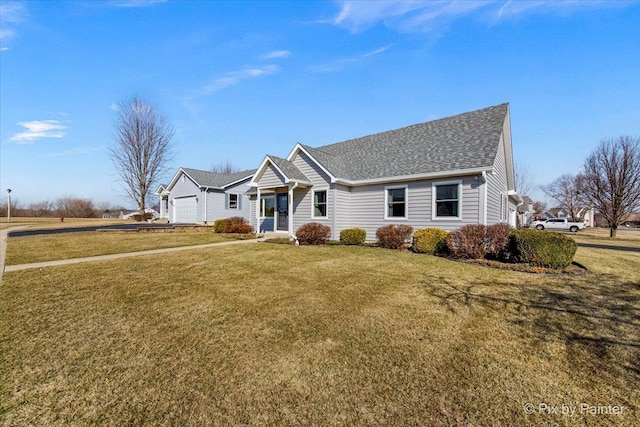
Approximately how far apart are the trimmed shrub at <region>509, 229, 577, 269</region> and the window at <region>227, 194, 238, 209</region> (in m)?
24.0

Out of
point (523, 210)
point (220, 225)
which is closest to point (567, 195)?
point (523, 210)

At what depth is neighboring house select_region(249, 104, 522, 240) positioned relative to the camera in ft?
37.7

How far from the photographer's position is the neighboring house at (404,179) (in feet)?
37.7

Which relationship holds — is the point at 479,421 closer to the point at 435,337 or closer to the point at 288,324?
the point at 435,337

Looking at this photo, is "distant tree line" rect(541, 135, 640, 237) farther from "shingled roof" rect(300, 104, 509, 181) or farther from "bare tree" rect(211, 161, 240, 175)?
"bare tree" rect(211, 161, 240, 175)

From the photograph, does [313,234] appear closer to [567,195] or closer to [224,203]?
[224,203]

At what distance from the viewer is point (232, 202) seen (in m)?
27.3

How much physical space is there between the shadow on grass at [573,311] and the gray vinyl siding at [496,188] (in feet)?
17.2

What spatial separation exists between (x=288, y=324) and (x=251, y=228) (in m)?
13.4

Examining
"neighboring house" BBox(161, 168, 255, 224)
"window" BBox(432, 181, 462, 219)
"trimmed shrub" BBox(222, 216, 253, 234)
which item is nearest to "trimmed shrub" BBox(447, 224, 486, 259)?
"window" BBox(432, 181, 462, 219)

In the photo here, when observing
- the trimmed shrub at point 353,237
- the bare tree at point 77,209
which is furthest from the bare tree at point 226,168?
the trimmed shrub at point 353,237

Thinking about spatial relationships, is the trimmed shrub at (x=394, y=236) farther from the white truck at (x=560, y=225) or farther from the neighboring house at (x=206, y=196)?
the white truck at (x=560, y=225)

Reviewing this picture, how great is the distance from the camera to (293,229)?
15.8 metres

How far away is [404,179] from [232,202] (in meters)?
19.3
